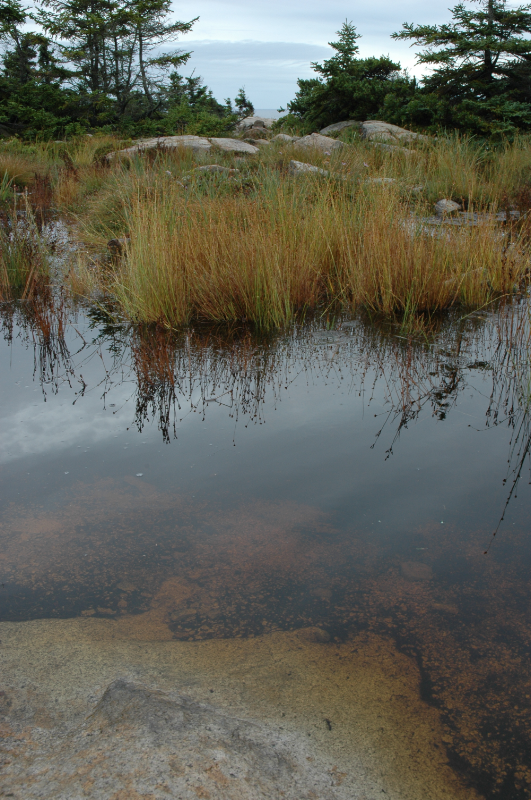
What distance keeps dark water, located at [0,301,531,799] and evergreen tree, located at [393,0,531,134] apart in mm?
11075

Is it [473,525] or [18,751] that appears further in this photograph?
[473,525]

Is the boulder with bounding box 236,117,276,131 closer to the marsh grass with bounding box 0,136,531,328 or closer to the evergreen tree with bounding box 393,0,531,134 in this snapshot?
the evergreen tree with bounding box 393,0,531,134

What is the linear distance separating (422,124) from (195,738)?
1519 centimetres

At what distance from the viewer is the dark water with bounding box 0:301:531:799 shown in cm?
187

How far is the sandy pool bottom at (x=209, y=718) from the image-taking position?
1330 millimetres

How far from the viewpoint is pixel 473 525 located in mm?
2363

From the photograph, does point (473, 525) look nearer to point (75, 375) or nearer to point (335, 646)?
point (335, 646)

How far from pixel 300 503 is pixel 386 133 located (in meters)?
12.4

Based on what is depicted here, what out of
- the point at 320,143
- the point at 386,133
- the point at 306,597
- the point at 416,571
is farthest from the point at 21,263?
the point at 386,133

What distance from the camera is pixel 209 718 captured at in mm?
1521

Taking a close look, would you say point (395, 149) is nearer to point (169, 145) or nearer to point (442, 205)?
point (442, 205)

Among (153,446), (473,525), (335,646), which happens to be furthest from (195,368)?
(335,646)

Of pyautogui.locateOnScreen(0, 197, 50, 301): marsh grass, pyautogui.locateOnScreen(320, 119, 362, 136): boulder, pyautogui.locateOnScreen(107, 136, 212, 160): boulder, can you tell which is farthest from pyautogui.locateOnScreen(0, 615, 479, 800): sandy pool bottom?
pyautogui.locateOnScreen(320, 119, 362, 136): boulder

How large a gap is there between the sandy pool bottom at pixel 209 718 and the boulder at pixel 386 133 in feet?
37.7
